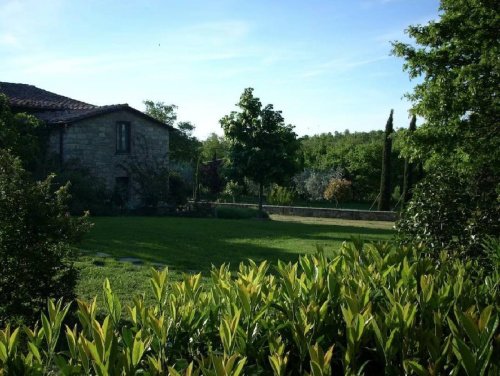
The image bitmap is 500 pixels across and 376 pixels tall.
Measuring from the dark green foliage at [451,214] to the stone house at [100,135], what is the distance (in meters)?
20.6

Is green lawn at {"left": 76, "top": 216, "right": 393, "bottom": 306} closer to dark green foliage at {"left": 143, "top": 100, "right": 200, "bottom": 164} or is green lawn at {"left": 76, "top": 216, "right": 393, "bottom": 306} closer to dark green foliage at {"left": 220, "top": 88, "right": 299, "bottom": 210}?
dark green foliage at {"left": 220, "top": 88, "right": 299, "bottom": 210}

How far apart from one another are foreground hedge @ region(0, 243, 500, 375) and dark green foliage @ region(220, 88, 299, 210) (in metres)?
23.7

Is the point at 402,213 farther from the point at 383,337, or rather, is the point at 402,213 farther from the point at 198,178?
the point at 198,178

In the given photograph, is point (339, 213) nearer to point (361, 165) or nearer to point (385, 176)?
point (385, 176)

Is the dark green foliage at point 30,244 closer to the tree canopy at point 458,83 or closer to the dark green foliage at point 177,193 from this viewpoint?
the tree canopy at point 458,83

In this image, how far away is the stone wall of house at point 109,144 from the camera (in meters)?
26.2

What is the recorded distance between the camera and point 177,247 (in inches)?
534

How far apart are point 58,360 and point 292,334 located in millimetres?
1174

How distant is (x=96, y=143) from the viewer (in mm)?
26938

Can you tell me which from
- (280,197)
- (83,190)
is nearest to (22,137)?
(83,190)

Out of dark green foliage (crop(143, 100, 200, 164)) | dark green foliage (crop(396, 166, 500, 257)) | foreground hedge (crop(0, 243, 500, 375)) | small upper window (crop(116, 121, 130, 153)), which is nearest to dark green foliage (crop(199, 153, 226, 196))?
dark green foliage (crop(143, 100, 200, 164))

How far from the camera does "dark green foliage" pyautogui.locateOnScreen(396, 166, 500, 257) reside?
7.02 m

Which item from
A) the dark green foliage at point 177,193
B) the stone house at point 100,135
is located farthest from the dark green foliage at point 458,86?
the stone house at point 100,135

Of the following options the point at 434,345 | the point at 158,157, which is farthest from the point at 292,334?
the point at 158,157
